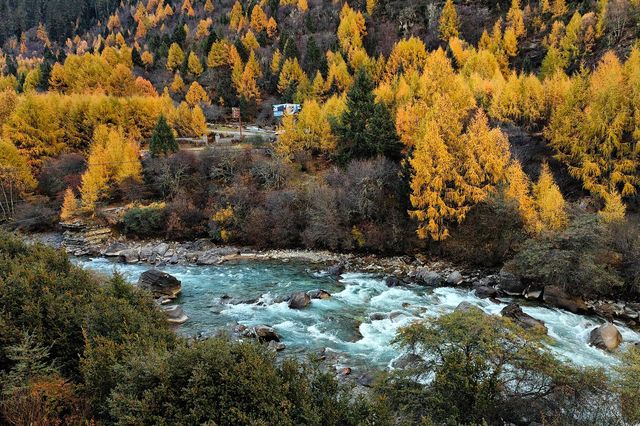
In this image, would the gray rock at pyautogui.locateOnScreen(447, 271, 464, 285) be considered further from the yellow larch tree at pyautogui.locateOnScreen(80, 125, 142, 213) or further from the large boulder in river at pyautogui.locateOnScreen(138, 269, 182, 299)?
the yellow larch tree at pyautogui.locateOnScreen(80, 125, 142, 213)

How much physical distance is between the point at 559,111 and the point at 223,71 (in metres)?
66.2

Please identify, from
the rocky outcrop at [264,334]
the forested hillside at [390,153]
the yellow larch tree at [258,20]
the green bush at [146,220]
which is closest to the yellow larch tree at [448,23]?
the forested hillside at [390,153]

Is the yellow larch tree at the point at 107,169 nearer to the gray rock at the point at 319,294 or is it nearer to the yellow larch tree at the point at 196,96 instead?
the gray rock at the point at 319,294

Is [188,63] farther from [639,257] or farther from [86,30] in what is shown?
[86,30]

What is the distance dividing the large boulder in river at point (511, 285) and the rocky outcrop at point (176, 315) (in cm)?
1809

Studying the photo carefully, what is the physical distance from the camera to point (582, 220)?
861 inches

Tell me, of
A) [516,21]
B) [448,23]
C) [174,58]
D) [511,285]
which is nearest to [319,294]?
[511,285]

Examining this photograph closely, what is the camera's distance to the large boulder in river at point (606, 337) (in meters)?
16.5

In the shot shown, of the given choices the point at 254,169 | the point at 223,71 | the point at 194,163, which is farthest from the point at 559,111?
the point at 223,71

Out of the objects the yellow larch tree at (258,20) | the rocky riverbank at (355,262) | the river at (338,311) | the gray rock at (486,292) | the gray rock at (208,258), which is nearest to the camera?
the river at (338,311)

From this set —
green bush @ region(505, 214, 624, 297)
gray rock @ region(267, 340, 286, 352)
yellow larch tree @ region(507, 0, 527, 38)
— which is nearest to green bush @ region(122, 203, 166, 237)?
gray rock @ region(267, 340, 286, 352)

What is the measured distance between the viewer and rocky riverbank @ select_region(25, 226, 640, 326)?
68.5 feet

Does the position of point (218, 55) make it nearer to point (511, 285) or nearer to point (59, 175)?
point (59, 175)

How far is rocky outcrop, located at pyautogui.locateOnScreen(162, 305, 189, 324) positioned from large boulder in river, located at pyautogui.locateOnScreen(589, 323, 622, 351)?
751 inches
